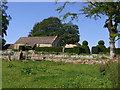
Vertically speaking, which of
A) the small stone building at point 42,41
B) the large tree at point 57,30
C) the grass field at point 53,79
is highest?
the large tree at point 57,30

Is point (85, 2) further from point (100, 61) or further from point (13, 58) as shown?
point (13, 58)

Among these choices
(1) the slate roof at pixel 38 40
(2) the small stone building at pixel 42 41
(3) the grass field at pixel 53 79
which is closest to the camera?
(3) the grass field at pixel 53 79

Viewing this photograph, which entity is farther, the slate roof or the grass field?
the slate roof

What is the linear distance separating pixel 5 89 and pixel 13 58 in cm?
1152

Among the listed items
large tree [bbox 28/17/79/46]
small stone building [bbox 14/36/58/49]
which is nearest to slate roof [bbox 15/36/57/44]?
small stone building [bbox 14/36/58/49]

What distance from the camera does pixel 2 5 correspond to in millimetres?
33594

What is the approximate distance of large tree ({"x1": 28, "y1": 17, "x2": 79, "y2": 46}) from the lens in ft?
204

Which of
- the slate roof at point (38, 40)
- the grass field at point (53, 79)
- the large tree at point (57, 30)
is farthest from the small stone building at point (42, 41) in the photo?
the grass field at point (53, 79)

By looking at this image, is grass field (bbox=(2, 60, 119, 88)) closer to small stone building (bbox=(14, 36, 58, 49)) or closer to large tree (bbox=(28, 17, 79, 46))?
small stone building (bbox=(14, 36, 58, 49))

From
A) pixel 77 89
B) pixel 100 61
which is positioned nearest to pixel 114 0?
pixel 100 61

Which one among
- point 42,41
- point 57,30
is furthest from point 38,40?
point 57,30

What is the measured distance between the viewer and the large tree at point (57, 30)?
62.2 metres

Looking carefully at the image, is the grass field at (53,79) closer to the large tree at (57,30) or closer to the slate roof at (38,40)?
the slate roof at (38,40)

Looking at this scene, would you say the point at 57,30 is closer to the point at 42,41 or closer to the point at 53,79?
the point at 42,41
